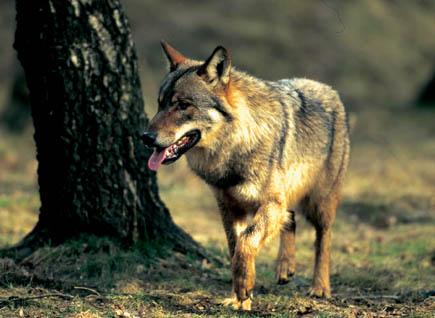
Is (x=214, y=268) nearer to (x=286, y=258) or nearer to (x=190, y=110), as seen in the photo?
(x=286, y=258)

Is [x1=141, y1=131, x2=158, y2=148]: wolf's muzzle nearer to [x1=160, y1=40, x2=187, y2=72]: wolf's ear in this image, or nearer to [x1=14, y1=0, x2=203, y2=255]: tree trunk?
[x1=160, y1=40, x2=187, y2=72]: wolf's ear

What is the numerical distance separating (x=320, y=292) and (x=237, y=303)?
3.52 ft

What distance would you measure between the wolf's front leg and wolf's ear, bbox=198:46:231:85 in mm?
1050

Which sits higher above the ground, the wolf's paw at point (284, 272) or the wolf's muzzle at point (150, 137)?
the wolf's muzzle at point (150, 137)

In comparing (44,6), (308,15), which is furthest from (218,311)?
(308,15)

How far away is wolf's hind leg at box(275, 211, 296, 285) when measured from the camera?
5.07m

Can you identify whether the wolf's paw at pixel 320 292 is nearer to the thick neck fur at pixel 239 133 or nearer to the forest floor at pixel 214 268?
the forest floor at pixel 214 268

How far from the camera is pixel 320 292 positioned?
5.09 m

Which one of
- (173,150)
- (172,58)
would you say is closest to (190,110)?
(173,150)

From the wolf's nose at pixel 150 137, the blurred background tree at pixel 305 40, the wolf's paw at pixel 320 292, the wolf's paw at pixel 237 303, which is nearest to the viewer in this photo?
the wolf's nose at pixel 150 137

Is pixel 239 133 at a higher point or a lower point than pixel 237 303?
higher

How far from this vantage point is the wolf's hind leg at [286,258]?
5066mm

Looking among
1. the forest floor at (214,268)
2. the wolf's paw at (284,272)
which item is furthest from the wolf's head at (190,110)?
the wolf's paw at (284,272)

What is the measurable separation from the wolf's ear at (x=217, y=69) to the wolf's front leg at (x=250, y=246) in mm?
1050
